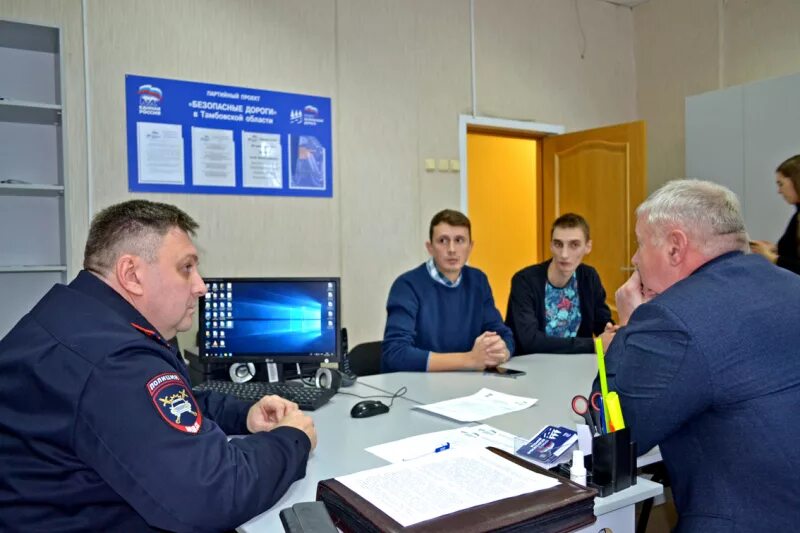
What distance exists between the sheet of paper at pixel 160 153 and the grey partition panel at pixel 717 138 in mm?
3202

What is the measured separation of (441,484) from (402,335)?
1.45m

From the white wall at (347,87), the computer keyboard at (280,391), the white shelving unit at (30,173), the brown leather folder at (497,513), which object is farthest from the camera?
the white wall at (347,87)

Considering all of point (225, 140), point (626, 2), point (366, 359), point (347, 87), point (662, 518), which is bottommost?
point (662, 518)

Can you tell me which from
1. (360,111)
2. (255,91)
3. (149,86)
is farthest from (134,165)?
(360,111)

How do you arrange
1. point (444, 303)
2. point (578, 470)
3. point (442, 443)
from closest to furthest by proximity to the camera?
point (578, 470) → point (442, 443) → point (444, 303)

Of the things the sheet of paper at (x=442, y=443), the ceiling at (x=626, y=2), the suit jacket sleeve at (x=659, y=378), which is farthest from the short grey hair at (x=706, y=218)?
the ceiling at (x=626, y=2)

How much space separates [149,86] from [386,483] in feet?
9.46

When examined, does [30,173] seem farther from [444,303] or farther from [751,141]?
[751,141]

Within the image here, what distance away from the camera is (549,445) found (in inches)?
54.0

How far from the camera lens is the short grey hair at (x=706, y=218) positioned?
1.38 meters

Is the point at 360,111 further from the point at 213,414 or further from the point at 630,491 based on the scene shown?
the point at 630,491

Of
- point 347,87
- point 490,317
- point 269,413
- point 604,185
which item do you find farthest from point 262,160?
point 604,185

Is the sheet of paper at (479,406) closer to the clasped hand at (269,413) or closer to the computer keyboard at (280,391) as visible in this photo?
the computer keyboard at (280,391)

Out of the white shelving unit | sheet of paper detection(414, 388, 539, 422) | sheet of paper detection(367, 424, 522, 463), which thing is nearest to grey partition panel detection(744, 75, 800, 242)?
sheet of paper detection(414, 388, 539, 422)
